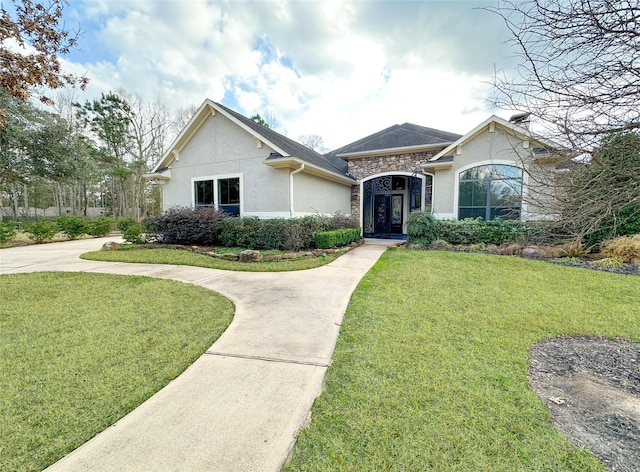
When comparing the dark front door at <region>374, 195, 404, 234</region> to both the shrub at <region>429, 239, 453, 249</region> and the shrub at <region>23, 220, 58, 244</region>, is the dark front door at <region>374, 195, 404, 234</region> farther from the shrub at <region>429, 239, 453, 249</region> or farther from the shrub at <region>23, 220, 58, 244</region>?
the shrub at <region>23, 220, 58, 244</region>

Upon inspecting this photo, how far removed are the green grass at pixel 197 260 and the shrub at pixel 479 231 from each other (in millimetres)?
4483

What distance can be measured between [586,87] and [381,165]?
12233mm

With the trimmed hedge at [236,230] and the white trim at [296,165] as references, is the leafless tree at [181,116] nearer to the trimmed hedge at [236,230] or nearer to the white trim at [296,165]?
the trimmed hedge at [236,230]

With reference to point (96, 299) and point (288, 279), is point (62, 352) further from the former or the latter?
point (288, 279)

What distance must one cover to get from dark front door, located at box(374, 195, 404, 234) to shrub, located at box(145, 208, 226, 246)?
8.67 m

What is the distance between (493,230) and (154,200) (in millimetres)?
40168

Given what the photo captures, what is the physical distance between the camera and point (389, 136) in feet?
50.3

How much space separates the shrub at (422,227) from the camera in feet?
34.4

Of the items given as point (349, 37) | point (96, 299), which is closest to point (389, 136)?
point (349, 37)

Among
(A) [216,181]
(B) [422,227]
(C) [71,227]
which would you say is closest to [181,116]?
(C) [71,227]

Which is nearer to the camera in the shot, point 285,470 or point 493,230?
point 285,470

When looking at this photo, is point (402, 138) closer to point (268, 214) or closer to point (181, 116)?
point (268, 214)

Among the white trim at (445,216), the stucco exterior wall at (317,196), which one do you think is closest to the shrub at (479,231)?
the white trim at (445,216)

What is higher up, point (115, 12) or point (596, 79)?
point (115, 12)
